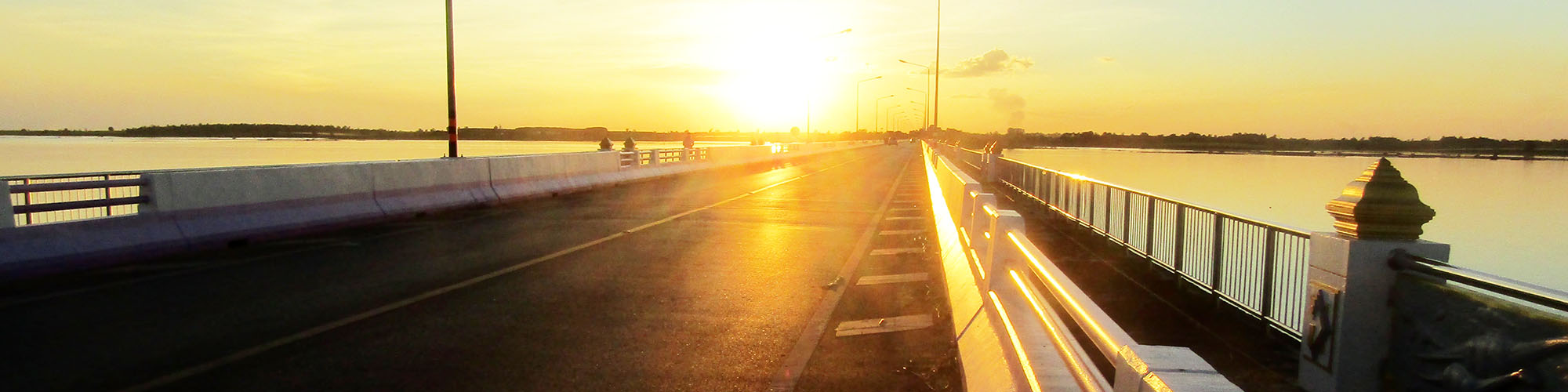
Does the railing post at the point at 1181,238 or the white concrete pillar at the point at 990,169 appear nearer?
the railing post at the point at 1181,238

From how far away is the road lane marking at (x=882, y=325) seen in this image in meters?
7.40

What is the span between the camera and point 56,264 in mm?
10250

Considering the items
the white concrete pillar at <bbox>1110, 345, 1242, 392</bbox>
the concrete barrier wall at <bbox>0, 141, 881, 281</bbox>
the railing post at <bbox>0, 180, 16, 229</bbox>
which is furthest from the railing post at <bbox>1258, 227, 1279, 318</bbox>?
the railing post at <bbox>0, 180, 16, 229</bbox>

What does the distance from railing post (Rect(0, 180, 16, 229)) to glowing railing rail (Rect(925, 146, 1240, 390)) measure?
32.1ft

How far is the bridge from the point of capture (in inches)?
191

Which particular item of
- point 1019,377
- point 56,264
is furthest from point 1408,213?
point 56,264

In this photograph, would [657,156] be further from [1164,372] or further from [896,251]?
[1164,372]

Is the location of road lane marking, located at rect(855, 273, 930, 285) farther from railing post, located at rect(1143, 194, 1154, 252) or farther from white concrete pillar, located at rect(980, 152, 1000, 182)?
white concrete pillar, located at rect(980, 152, 1000, 182)

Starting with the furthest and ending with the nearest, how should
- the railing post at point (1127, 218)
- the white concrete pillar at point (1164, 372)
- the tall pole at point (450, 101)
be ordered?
the tall pole at point (450, 101)
the railing post at point (1127, 218)
the white concrete pillar at point (1164, 372)

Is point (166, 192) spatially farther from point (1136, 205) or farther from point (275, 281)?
point (1136, 205)

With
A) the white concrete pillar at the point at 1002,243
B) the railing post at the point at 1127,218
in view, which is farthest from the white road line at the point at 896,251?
the white concrete pillar at the point at 1002,243

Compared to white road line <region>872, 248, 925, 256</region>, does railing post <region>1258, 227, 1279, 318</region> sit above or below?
above

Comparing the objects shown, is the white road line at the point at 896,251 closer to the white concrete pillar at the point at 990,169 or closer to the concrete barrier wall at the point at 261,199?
the concrete barrier wall at the point at 261,199

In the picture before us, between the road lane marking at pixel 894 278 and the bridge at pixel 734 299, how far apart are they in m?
0.06
